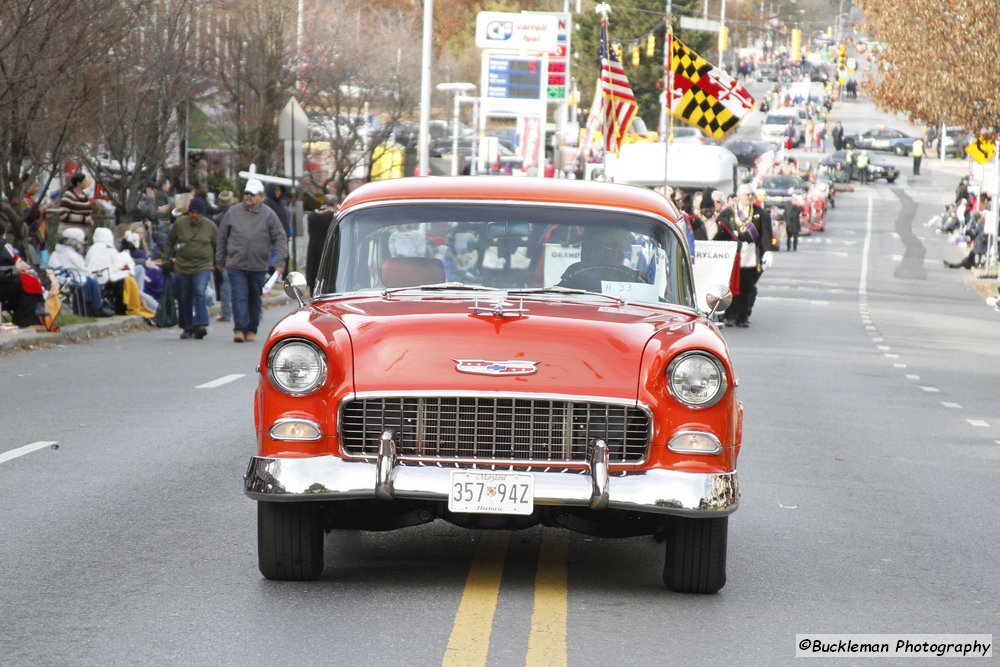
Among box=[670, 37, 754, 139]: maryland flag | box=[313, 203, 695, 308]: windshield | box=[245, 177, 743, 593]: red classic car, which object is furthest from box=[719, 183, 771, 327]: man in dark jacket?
box=[245, 177, 743, 593]: red classic car

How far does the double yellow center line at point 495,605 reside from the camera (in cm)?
584

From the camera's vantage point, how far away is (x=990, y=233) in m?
42.3

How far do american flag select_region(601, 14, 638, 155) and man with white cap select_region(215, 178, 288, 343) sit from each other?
13814 millimetres

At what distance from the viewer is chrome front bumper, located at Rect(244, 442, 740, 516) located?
636 centimetres

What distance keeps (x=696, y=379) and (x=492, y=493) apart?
0.95 meters

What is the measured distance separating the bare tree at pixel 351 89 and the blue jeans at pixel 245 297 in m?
20.2

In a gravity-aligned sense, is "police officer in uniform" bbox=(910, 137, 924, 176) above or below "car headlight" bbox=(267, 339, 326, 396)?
Result: below

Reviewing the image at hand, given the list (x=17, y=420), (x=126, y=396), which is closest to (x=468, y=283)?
(x=17, y=420)

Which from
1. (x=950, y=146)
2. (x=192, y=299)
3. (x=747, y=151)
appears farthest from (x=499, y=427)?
(x=950, y=146)

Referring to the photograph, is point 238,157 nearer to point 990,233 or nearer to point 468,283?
point 990,233

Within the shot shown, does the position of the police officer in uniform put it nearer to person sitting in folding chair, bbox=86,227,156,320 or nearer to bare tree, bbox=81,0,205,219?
bare tree, bbox=81,0,205,219

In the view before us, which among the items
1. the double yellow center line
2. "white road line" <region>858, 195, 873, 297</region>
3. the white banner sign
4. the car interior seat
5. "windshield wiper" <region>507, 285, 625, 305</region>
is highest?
the car interior seat

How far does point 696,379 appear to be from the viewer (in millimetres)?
6645

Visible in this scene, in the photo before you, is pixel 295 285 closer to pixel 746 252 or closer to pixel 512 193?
pixel 512 193
